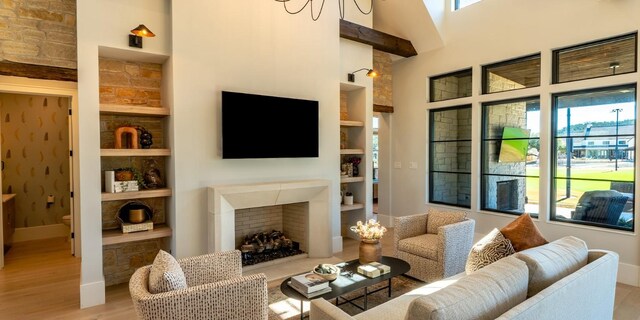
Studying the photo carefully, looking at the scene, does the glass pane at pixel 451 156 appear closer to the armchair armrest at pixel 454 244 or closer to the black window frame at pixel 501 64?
the black window frame at pixel 501 64

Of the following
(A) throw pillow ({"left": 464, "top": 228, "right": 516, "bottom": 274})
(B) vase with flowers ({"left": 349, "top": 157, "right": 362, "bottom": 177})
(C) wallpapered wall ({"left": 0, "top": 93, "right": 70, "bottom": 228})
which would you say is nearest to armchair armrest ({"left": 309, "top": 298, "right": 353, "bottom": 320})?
(A) throw pillow ({"left": 464, "top": 228, "right": 516, "bottom": 274})

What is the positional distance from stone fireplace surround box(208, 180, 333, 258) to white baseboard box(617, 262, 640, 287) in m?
3.34

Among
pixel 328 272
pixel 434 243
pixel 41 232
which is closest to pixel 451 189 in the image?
pixel 434 243

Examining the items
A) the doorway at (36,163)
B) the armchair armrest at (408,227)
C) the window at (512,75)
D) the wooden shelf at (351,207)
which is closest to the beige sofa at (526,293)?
Result: the armchair armrest at (408,227)

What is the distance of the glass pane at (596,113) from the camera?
3.91 m

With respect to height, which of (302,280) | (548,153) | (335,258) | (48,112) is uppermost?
(48,112)

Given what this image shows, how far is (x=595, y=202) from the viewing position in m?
4.19

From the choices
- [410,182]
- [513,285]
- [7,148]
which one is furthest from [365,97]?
[7,148]

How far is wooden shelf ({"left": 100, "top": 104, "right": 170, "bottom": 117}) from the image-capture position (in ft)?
11.4

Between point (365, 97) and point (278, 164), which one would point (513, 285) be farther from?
point (365, 97)

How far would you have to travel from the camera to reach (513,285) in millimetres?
1737

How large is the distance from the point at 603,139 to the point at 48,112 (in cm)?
826

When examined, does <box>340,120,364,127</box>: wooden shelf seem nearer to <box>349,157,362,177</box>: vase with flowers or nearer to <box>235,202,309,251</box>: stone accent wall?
<box>349,157,362,177</box>: vase with flowers

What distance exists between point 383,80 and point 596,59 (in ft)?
10.3
